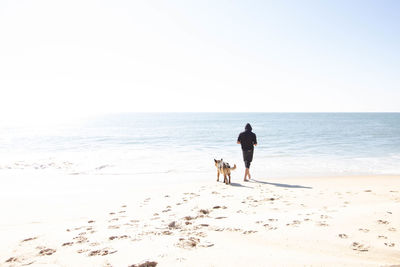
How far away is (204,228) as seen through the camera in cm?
399

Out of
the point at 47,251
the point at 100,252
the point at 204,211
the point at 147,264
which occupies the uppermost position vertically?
the point at 147,264

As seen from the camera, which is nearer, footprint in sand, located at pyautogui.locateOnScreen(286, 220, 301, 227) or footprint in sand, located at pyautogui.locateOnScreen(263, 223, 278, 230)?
footprint in sand, located at pyautogui.locateOnScreen(263, 223, 278, 230)

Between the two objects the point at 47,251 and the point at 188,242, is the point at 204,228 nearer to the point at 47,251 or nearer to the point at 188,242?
the point at 188,242

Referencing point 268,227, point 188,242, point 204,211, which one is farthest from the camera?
point 204,211

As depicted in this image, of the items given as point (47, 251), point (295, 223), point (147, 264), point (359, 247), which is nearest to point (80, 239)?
point (47, 251)

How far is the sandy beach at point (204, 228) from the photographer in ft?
9.58

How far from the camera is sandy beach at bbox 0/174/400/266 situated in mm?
2920

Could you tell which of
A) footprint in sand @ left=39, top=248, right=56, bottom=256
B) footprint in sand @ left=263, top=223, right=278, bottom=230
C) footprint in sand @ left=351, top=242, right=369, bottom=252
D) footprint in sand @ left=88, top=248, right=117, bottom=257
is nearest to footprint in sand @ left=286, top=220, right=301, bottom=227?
footprint in sand @ left=263, top=223, right=278, bottom=230

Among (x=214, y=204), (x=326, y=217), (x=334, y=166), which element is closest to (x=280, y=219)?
(x=326, y=217)

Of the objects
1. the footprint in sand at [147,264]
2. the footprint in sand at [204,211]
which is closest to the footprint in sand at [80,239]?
the footprint in sand at [147,264]

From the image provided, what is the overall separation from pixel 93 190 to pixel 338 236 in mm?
7741

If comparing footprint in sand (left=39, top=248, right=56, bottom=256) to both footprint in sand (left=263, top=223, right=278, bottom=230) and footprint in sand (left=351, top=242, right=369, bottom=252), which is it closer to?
footprint in sand (left=263, top=223, right=278, bottom=230)

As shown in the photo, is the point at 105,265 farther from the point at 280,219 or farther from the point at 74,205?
the point at 74,205

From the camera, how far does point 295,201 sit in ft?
19.8
